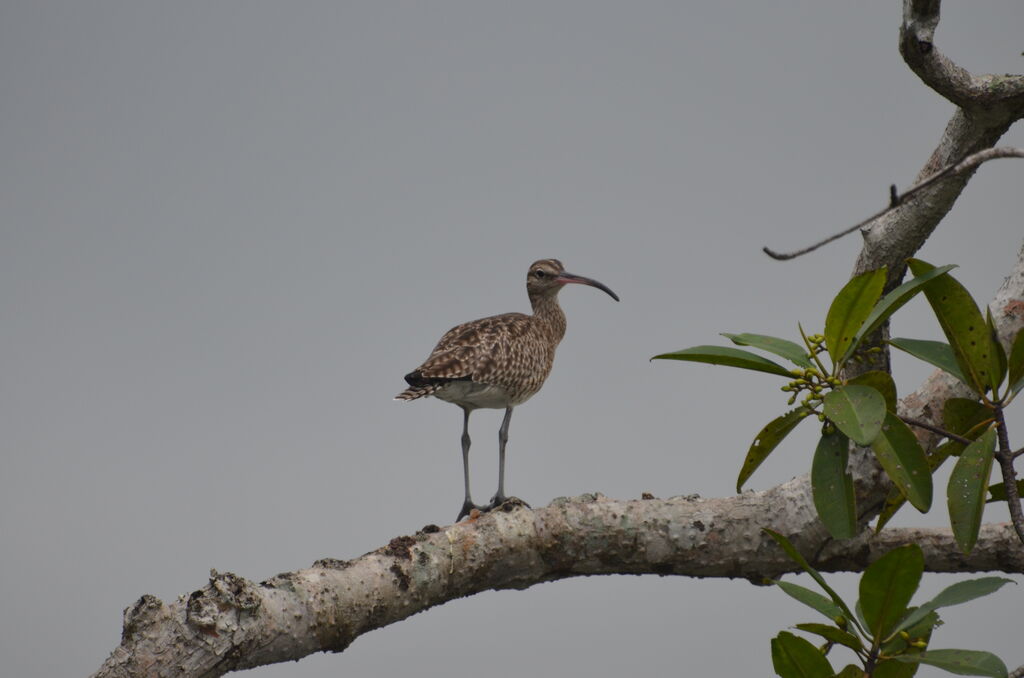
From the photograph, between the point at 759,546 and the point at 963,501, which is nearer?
the point at 963,501

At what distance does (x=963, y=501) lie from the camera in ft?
11.8

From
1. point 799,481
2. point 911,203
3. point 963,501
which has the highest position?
point 911,203

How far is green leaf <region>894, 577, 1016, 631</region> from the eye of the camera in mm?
3605

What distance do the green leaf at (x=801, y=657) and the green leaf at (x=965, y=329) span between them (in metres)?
1.04

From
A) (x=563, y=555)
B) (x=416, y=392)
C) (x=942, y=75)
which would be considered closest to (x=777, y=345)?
(x=942, y=75)

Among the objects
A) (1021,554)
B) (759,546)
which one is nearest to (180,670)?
(759,546)

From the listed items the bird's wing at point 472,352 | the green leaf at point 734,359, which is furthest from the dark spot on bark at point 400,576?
the bird's wing at point 472,352

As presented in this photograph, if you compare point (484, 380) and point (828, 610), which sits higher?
point (484, 380)

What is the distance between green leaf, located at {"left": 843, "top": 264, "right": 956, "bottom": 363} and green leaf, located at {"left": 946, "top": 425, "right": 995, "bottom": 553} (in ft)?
1.63

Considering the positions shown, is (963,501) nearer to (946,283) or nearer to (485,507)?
(946,283)

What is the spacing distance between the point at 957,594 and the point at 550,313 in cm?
746

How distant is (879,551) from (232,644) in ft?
10.3

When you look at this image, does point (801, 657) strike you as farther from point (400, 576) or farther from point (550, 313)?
point (550, 313)

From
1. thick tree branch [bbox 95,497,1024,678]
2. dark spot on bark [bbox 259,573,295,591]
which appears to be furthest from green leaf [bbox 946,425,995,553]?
dark spot on bark [bbox 259,573,295,591]
